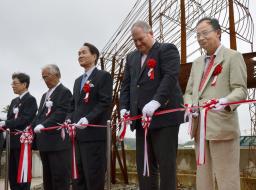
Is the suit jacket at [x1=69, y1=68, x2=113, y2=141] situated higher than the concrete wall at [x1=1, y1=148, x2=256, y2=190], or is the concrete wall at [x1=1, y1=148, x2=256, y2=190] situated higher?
the suit jacket at [x1=69, y1=68, x2=113, y2=141]

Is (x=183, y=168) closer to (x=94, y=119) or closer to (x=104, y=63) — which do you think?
(x=104, y=63)

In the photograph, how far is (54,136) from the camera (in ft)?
15.0

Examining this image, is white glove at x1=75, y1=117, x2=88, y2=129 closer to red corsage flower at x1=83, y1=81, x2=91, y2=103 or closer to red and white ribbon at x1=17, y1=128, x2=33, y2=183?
red corsage flower at x1=83, y1=81, x2=91, y2=103

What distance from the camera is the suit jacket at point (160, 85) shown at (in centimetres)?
326

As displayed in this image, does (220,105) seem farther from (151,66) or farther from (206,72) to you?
(151,66)

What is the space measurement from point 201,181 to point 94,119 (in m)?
1.31

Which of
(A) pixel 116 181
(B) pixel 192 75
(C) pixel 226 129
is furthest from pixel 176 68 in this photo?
(A) pixel 116 181

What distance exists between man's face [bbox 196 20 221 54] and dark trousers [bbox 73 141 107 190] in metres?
1.52

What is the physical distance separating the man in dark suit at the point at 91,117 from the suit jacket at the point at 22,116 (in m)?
1.20

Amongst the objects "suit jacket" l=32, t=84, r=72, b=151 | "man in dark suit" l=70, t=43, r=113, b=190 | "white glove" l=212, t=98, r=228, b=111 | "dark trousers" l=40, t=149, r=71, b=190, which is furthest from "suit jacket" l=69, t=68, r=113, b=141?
"white glove" l=212, t=98, r=228, b=111

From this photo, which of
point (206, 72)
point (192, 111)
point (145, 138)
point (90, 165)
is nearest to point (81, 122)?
point (90, 165)

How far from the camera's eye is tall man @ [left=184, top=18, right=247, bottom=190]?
2975 mm

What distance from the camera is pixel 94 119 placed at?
13.1 feet

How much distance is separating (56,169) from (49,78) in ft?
3.42
